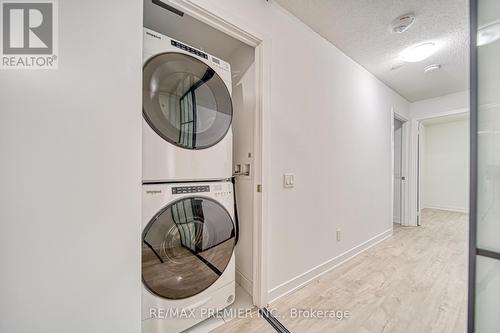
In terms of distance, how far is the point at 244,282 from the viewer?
1.57 metres

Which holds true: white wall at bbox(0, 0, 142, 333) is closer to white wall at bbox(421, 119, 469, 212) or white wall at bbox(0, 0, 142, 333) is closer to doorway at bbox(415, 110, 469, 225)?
doorway at bbox(415, 110, 469, 225)

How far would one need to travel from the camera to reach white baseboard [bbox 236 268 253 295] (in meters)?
1.51

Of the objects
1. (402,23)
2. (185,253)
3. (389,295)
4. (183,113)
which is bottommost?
(389,295)

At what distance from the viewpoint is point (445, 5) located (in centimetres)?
141

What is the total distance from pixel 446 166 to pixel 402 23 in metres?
5.22

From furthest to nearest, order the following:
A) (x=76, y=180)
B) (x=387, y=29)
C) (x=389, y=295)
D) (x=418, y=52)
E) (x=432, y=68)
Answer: (x=432, y=68), (x=418, y=52), (x=387, y=29), (x=389, y=295), (x=76, y=180)

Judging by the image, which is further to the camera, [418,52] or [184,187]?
[418,52]

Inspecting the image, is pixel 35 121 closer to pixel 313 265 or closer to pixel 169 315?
pixel 169 315

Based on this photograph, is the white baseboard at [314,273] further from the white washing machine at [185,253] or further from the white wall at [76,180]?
the white wall at [76,180]

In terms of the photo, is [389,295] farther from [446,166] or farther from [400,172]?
[446,166]

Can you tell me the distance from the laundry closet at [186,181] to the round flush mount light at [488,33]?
112 centimetres

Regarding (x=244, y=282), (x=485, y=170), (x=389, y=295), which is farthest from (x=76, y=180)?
(x=389, y=295)

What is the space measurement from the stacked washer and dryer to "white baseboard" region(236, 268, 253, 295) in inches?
9.8

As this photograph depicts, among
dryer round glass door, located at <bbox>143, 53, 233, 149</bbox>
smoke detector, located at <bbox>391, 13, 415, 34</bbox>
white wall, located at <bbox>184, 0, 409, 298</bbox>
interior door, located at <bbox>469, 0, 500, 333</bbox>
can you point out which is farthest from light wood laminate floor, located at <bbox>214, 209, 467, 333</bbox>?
smoke detector, located at <bbox>391, 13, 415, 34</bbox>
